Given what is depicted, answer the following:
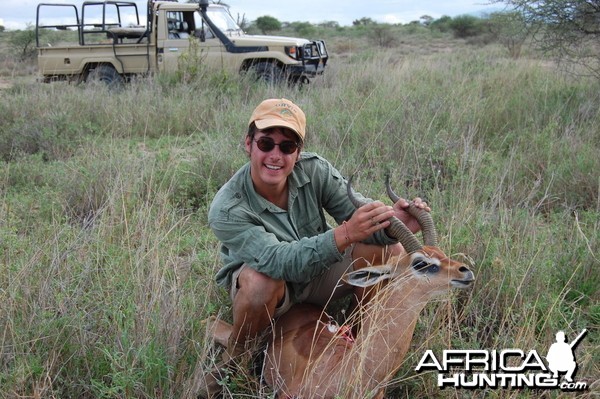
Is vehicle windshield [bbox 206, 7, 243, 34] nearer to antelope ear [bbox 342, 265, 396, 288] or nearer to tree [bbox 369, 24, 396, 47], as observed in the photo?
antelope ear [bbox 342, 265, 396, 288]

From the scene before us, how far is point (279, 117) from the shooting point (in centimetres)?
309

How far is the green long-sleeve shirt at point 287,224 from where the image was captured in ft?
9.26

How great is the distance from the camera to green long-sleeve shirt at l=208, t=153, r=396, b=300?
2822 mm

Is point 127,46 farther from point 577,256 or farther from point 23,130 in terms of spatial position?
point 577,256

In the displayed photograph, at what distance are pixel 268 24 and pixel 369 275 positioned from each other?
3501 cm

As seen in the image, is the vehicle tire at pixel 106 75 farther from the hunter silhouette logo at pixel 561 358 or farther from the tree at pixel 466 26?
the tree at pixel 466 26

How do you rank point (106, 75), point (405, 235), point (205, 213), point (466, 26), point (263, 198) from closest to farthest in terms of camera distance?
point (405, 235) → point (263, 198) → point (205, 213) → point (106, 75) → point (466, 26)

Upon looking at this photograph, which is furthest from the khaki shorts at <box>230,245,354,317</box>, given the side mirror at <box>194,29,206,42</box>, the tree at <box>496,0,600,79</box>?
the side mirror at <box>194,29,206,42</box>

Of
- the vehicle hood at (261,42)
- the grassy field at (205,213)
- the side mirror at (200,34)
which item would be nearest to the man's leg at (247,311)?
the grassy field at (205,213)

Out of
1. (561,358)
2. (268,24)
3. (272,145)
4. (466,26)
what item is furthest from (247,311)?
(268,24)

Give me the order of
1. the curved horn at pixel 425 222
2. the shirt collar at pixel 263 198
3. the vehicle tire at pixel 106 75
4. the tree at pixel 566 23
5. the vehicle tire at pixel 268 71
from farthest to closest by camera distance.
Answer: the vehicle tire at pixel 106 75 → the vehicle tire at pixel 268 71 → the tree at pixel 566 23 → the shirt collar at pixel 263 198 → the curved horn at pixel 425 222

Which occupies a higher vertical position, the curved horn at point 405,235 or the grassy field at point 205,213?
the curved horn at point 405,235

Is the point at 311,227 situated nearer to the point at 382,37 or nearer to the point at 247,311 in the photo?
the point at 247,311

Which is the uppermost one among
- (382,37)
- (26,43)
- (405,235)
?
(382,37)
